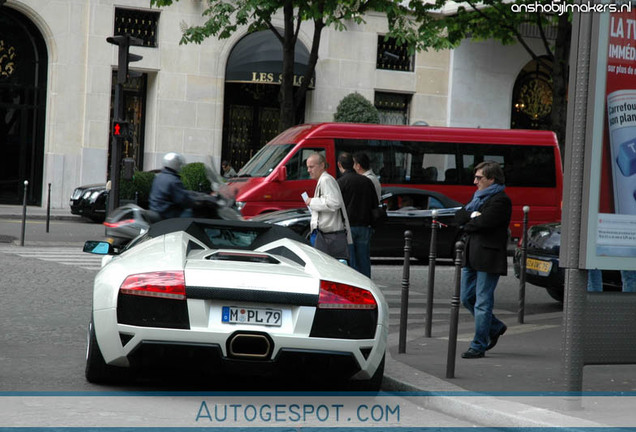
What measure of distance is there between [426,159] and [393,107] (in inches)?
463

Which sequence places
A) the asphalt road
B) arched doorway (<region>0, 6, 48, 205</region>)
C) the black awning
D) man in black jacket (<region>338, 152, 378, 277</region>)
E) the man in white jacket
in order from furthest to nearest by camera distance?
the black awning < arched doorway (<region>0, 6, 48, 205</region>) < man in black jacket (<region>338, 152, 378, 277</region>) < the man in white jacket < the asphalt road

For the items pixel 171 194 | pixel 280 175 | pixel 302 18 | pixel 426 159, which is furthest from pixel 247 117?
pixel 171 194

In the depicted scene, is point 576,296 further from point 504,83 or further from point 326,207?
point 504,83

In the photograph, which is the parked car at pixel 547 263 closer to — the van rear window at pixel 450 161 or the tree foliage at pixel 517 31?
the tree foliage at pixel 517 31

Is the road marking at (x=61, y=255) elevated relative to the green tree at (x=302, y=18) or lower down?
lower down

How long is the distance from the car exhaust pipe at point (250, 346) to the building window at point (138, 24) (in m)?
25.3

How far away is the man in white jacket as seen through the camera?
10.8m

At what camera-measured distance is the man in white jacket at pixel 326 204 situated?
1083cm

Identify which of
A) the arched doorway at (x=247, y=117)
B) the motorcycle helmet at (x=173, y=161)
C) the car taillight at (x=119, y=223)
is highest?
the arched doorway at (x=247, y=117)

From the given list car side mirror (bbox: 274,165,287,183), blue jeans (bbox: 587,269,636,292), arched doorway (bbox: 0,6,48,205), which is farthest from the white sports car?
arched doorway (bbox: 0,6,48,205)

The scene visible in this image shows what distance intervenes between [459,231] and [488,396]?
12.2m

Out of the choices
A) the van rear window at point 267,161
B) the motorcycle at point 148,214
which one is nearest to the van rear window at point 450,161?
the van rear window at point 267,161

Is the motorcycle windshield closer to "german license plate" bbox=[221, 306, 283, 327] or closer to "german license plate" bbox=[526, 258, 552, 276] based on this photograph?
"german license plate" bbox=[221, 306, 283, 327]

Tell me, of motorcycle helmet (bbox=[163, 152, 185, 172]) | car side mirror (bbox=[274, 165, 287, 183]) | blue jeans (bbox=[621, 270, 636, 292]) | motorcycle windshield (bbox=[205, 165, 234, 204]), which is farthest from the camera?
car side mirror (bbox=[274, 165, 287, 183])
